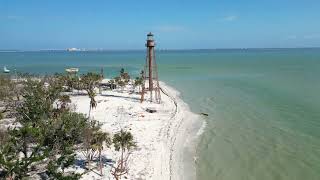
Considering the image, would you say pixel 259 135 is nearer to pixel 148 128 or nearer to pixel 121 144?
pixel 148 128

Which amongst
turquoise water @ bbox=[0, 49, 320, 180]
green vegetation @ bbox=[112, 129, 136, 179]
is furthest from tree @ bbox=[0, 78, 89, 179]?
turquoise water @ bbox=[0, 49, 320, 180]

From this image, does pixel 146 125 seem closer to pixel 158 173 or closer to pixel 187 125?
pixel 187 125

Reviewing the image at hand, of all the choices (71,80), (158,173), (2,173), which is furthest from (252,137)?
(71,80)

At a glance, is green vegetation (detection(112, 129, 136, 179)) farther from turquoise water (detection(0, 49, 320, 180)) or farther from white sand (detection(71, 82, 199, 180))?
turquoise water (detection(0, 49, 320, 180))

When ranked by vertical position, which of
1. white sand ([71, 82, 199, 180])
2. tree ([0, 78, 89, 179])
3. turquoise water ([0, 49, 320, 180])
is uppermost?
tree ([0, 78, 89, 179])

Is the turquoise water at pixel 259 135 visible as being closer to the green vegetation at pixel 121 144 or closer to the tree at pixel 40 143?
the green vegetation at pixel 121 144

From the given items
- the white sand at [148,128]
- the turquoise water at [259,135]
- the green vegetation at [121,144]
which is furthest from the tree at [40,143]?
the turquoise water at [259,135]

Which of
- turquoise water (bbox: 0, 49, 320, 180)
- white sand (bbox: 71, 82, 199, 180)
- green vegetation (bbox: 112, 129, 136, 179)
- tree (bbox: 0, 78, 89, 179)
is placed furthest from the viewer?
turquoise water (bbox: 0, 49, 320, 180)

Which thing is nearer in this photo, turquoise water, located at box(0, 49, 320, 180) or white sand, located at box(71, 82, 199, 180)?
white sand, located at box(71, 82, 199, 180)
